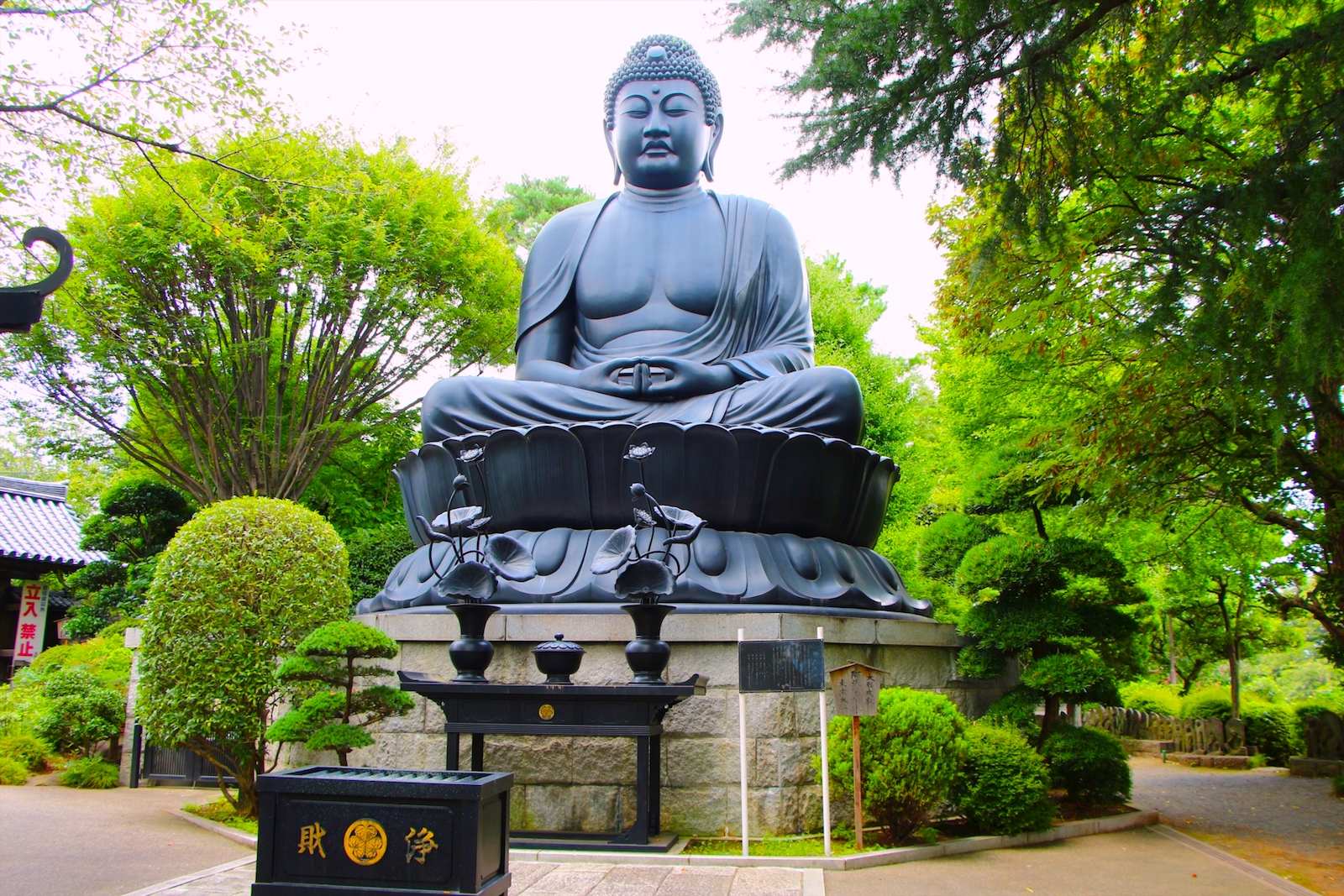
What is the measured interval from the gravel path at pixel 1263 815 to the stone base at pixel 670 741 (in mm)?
2726

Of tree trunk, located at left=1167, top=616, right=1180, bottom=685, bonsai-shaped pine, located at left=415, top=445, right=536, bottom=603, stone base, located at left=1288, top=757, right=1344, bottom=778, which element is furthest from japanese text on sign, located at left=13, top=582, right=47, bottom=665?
tree trunk, located at left=1167, top=616, right=1180, bottom=685

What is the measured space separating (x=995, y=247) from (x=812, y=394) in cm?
222

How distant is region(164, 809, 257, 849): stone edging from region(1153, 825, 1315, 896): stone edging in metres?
5.37

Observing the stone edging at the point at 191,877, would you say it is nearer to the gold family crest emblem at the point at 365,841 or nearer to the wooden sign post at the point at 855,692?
the gold family crest emblem at the point at 365,841

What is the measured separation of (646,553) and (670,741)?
1.11m

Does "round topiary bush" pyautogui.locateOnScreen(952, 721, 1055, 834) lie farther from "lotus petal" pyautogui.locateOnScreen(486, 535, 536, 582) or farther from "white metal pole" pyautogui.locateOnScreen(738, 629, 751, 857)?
"lotus petal" pyautogui.locateOnScreen(486, 535, 536, 582)

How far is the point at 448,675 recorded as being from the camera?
20.7 ft

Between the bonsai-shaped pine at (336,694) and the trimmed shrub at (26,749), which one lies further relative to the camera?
the trimmed shrub at (26,749)

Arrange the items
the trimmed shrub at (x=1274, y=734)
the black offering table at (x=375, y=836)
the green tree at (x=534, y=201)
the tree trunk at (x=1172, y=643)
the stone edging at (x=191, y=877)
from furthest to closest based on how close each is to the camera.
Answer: the green tree at (x=534, y=201) → the tree trunk at (x=1172, y=643) → the trimmed shrub at (x=1274, y=734) → the stone edging at (x=191, y=877) → the black offering table at (x=375, y=836)

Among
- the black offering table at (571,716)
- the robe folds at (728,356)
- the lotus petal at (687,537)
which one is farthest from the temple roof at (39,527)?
the lotus petal at (687,537)

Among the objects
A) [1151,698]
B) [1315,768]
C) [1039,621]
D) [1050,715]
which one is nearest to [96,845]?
[1039,621]

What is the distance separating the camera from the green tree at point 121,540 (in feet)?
47.0

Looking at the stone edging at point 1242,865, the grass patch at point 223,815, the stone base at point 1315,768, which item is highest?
the grass patch at point 223,815

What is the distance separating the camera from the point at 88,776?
8.93 meters
